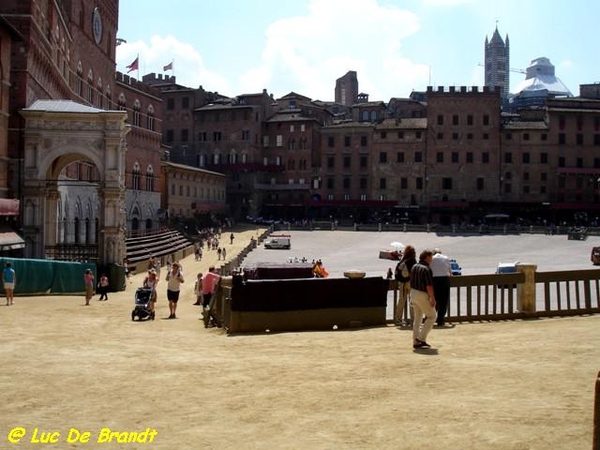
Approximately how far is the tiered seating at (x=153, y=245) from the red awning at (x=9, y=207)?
32.6ft

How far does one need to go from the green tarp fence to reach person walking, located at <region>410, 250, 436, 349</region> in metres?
17.6

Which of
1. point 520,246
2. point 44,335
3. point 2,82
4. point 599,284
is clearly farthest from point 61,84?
point 520,246

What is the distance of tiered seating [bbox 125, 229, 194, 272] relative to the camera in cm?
4447

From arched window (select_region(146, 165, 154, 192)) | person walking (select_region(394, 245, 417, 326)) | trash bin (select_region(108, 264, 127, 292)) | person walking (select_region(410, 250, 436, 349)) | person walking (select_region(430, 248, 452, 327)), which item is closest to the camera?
person walking (select_region(410, 250, 436, 349))

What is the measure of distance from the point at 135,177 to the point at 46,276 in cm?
3690

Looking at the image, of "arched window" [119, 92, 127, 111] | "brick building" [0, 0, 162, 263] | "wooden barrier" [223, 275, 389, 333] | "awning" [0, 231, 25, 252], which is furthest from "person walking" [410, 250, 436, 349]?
"arched window" [119, 92, 127, 111]

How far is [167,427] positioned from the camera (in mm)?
7406

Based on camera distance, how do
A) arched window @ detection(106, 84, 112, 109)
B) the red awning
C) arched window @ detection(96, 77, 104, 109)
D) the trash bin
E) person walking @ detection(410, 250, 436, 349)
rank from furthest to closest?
arched window @ detection(106, 84, 112, 109) < arched window @ detection(96, 77, 104, 109) < the trash bin < the red awning < person walking @ detection(410, 250, 436, 349)

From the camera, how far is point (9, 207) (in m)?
30.1

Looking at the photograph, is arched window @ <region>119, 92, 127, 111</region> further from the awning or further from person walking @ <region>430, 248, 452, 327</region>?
person walking @ <region>430, 248, 452, 327</region>

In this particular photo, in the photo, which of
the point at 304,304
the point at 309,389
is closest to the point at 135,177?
the point at 304,304

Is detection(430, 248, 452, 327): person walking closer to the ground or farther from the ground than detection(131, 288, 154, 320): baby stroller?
farther from the ground

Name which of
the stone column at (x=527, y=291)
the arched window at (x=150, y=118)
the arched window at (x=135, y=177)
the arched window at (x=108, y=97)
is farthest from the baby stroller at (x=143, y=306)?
the arched window at (x=150, y=118)

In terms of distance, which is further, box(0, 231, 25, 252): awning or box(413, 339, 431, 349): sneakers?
box(0, 231, 25, 252): awning
